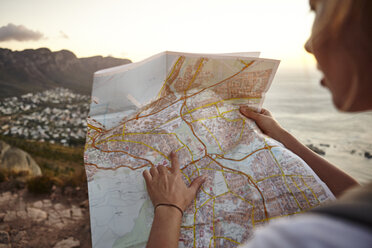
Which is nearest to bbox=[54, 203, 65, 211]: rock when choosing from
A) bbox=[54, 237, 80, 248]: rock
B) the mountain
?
bbox=[54, 237, 80, 248]: rock

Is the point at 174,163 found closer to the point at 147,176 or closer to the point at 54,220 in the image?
the point at 147,176

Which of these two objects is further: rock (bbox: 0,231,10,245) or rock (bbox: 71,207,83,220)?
rock (bbox: 71,207,83,220)

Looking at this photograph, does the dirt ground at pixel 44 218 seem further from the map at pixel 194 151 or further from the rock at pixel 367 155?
the rock at pixel 367 155

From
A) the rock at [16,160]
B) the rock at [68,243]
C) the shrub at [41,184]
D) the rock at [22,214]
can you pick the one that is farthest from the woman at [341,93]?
the rock at [16,160]

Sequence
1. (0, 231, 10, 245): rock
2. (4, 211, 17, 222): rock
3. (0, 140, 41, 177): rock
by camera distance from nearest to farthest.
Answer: (0, 231, 10, 245): rock
(4, 211, 17, 222): rock
(0, 140, 41, 177): rock

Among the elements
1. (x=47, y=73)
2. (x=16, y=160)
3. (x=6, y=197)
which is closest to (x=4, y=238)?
(x=6, y=197)

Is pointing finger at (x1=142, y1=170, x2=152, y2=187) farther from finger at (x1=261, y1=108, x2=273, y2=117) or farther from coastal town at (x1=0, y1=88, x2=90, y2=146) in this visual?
coastal town at (x1=0, y1=88, x2=90, y2=146)

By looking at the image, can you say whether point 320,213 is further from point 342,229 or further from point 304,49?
point 304,49
